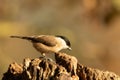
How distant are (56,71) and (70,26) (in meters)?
7.11

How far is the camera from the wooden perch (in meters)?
7.67

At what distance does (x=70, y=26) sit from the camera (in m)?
14.8

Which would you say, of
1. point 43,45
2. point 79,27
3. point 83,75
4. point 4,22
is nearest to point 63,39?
point 43,45

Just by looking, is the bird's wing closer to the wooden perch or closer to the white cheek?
the white cheek

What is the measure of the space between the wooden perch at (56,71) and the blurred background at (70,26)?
493 cm

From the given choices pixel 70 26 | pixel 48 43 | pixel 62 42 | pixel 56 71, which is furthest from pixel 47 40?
pixel 70 26

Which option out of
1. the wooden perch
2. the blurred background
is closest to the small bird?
the wooden perch

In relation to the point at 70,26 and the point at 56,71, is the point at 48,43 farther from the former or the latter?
the point at 70,26

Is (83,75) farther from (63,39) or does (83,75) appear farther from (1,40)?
(1,40)

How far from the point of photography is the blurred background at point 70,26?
44.4 ft

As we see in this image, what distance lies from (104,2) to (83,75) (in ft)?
20.3

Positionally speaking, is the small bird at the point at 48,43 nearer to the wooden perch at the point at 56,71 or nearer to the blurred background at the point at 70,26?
the wooden perch at the point at 56,71

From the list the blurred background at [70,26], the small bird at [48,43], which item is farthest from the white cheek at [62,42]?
the blurred background at [70,26]

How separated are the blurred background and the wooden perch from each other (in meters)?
4.93
